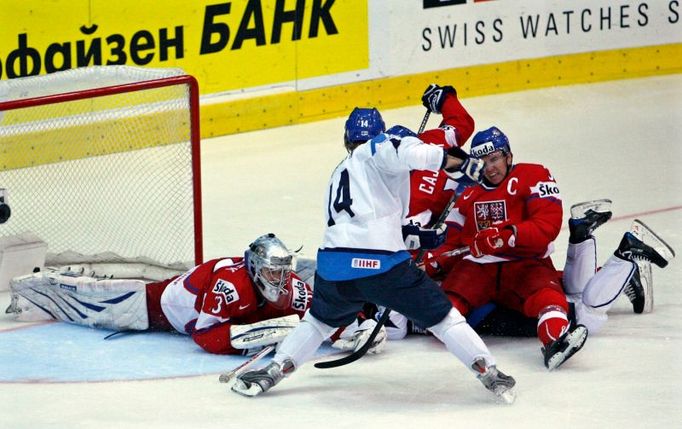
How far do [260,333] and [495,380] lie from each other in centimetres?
94

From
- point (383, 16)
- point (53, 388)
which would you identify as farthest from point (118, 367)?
point (383, 16)

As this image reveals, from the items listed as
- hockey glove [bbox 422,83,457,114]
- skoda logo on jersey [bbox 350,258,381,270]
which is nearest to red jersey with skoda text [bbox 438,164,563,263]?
hockey glove [bbox 422,83,457,114]

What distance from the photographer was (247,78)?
9.51 metres

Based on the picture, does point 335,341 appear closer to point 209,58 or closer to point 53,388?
point 53,388

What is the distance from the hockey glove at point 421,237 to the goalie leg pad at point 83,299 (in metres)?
1.18

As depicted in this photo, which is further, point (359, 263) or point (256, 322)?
point (256, 322)

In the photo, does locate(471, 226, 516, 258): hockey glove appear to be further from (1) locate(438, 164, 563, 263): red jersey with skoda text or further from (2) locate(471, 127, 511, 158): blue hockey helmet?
(2) locate(471, 127, 511, 158): blue hockey helmet

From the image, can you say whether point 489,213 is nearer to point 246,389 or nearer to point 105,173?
point 246,389

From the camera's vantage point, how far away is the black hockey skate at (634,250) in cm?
617

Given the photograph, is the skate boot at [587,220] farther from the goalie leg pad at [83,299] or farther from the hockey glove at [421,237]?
the goalie leg pad at [83,299]

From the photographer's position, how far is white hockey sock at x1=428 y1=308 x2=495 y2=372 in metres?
5.38

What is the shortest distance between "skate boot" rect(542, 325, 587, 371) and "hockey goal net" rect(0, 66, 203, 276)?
1.70 metres

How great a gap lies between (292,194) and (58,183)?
1.78 metres

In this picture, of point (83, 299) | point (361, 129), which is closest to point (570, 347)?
point (361, 129)
